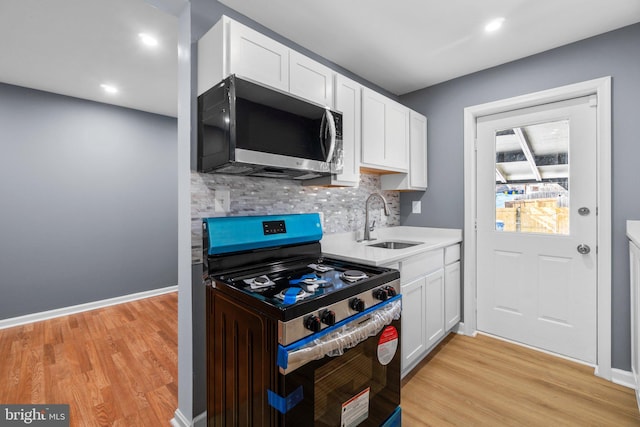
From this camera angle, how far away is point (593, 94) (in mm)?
2131

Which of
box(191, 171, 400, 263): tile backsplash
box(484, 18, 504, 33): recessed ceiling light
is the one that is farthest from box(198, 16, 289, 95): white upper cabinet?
box(484, 18, 504, 33): recessed ceiling light

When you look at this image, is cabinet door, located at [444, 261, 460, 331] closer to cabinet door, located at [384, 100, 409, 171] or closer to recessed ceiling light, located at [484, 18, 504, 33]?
cabinet door, located at [384, 100, 409, 171]

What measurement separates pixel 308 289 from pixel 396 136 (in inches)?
71.4

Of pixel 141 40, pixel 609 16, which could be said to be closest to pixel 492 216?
pixel 609 16

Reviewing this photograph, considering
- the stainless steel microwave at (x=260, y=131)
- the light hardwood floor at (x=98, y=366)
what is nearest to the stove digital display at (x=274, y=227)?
the stainless steel microwave at (x=260, y=131)

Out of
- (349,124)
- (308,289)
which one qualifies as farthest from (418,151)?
(308,289)

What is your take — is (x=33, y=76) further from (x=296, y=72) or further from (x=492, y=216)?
(x=492, y=216)

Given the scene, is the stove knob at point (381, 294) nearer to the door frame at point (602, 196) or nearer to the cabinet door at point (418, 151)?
the cabinet door at point (418, 151)

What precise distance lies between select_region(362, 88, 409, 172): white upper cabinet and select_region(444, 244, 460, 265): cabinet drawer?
2.70ft

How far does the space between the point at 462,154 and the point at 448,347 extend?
1.78 metres

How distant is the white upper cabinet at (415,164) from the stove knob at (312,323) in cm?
198

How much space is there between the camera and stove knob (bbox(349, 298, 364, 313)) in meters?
1.27

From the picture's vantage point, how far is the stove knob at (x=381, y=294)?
1.41 meters

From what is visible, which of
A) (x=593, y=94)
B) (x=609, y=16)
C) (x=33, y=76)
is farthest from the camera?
(x=33, y=76)
